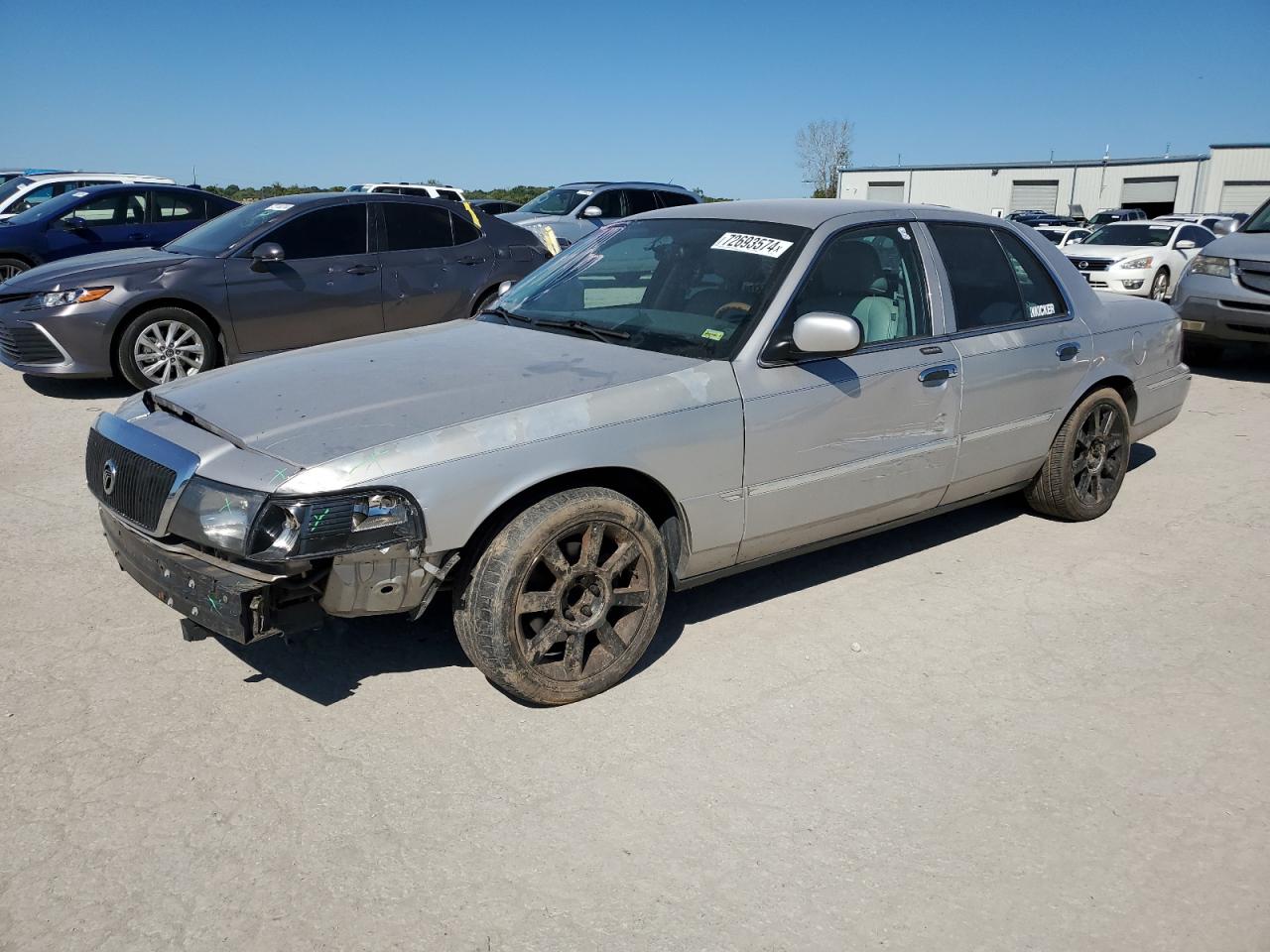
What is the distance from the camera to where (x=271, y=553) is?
301 cm

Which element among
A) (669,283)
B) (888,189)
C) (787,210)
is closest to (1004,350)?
(787,210)

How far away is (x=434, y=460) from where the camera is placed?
312cm

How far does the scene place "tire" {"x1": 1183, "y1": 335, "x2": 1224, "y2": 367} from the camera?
10117 millimetres

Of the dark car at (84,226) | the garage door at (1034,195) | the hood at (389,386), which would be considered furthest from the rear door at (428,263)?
the garage door at (1034,195)

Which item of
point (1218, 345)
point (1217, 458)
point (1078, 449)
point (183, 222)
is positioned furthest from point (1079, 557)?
point (183, 222)

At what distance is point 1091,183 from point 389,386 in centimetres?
6346

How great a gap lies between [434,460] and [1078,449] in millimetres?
3666

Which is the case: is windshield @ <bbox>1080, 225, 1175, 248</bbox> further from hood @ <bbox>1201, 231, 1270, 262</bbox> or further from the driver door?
the driver door

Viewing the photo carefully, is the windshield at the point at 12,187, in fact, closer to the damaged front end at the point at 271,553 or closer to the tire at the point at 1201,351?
the damaged front end at the point at 271,553

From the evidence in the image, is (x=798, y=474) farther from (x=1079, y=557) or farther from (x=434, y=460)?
(x=1079, y=557)

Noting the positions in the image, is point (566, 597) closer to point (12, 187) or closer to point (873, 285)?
point (873, 285)

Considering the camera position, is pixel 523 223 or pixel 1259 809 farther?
pixel 523 223

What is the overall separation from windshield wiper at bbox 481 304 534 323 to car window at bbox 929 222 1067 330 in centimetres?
187

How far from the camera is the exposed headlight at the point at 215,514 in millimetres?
3037
